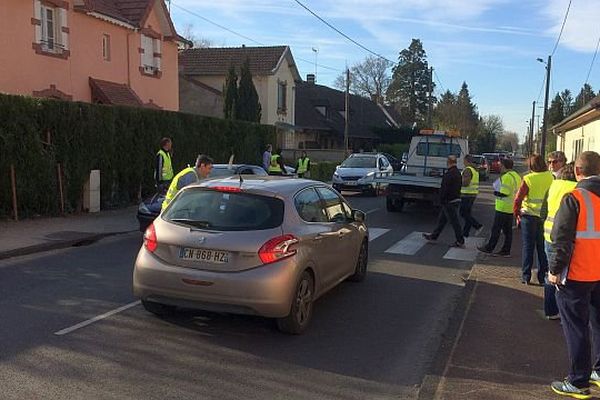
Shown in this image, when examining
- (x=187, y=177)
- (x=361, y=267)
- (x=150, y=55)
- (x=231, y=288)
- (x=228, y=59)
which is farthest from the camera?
(x=228, y=59)

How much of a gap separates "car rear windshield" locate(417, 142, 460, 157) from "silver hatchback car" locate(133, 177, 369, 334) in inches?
574

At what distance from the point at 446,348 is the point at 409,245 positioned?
6466 mm

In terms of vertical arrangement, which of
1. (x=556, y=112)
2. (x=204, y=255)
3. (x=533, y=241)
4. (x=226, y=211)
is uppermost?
(x=556, y=112)

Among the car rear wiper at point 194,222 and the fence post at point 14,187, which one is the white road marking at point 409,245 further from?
the fence post at point 14,187

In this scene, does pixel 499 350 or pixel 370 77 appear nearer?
pixel 499 350

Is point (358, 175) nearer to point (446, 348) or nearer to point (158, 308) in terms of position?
point (158, 308)

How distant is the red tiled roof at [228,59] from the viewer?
4169 cm

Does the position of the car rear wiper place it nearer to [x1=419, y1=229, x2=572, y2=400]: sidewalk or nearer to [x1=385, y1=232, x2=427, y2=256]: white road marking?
[x1=419, y1=229, x2=572, y2=400]: sidewalk

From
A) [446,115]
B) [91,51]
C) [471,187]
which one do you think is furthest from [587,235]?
[446,115]

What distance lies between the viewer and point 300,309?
20.2ft

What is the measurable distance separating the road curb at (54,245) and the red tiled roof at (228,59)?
3030 centimetres

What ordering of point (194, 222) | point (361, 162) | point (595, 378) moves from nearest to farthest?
1. point (595, 378)
2. point (194, 222)
3. point (361, 162)

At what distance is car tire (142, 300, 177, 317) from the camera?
6387 millimetres

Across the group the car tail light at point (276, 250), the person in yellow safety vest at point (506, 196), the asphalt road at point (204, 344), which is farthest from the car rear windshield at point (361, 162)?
the car tail light at point (276, 250)
